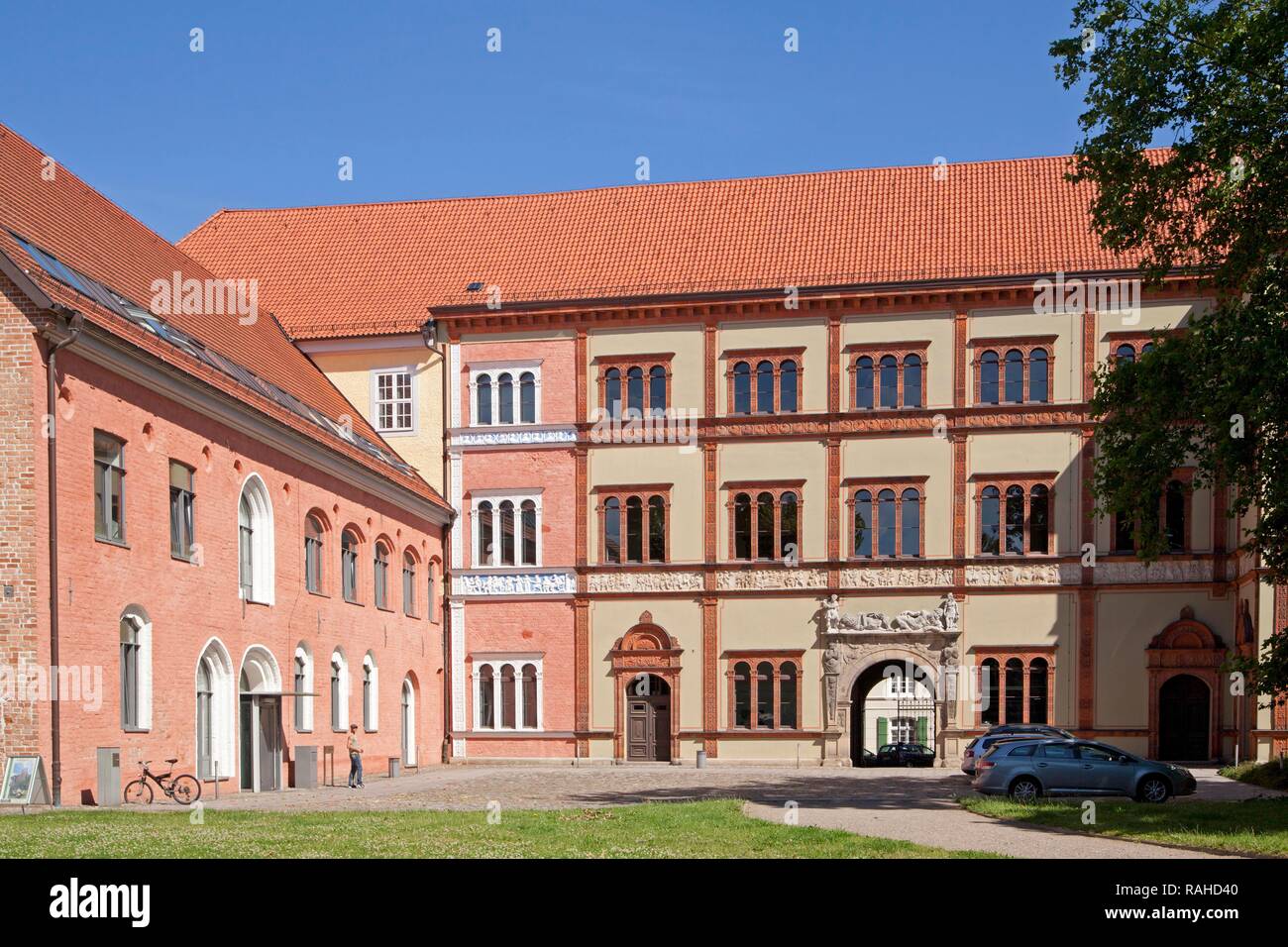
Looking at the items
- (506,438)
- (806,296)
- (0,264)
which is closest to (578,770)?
(506,438)

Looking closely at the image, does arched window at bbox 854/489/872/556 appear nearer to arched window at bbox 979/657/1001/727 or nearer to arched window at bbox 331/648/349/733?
arched window at bbox 979/657/1001/727

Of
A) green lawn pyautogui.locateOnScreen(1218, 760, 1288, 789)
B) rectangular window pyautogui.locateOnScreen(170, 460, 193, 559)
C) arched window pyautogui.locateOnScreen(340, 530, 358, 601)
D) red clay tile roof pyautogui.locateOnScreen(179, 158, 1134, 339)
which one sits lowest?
green lawn pyautogui.locateOnScreen(1218, 760, 1288, 789)

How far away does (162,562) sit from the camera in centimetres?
2852

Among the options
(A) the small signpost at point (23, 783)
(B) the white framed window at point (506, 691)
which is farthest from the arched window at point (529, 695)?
(A) the small signpost at point (23, 783)

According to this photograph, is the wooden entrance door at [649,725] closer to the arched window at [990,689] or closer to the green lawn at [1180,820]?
the arched window at [990,689]

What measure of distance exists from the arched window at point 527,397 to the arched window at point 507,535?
2692 millimetres

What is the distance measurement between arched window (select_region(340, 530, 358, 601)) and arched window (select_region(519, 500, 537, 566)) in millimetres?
8386

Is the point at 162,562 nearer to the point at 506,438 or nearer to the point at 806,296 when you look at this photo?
the point at 506,438

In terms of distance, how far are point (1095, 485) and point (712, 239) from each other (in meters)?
26.6

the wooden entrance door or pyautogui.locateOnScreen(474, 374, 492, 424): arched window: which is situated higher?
pyautogui.locateOnScreen(474, 374, 492, 424): arched window

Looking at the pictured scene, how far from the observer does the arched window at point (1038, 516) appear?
4550 centimetres

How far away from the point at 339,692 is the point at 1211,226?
23533mm

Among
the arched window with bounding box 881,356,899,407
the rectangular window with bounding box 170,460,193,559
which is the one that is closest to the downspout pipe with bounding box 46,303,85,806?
the rectangular window with bounding box 170,460,193,559

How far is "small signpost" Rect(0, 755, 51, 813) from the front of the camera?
23.0 metres
